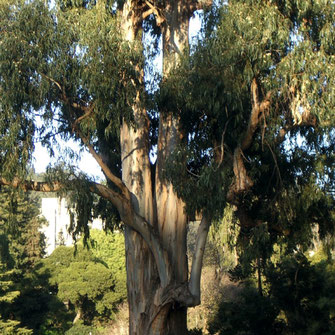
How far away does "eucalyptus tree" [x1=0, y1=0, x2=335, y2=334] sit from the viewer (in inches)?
359

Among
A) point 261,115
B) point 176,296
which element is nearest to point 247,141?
point 261,115

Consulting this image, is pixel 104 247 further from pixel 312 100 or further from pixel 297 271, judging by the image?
pixel 312 100

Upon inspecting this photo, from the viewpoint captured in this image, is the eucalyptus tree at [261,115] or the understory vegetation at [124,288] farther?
the understory vegetation at [124,288]

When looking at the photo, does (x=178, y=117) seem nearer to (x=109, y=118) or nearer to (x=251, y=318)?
(x=109, y=118)

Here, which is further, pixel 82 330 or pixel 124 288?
pixel 124 288

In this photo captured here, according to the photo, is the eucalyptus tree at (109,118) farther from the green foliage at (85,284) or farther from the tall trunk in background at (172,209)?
the green foliage at (85,284)

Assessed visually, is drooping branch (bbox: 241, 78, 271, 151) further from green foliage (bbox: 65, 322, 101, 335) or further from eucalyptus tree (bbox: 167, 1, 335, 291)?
green foliage (bbox: 65, 322, 101, 335)

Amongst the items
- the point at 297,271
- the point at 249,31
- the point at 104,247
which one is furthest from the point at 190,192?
the point at 104,247

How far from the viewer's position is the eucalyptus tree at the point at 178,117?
9.12 metres

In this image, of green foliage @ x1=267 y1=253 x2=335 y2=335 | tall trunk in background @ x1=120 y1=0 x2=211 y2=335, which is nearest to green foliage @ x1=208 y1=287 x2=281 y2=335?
green foliage @ x1=267 y1=253 x2=335 y2=335

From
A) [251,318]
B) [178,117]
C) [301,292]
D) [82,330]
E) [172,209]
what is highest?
[178,117]

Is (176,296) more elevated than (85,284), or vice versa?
(85,284)

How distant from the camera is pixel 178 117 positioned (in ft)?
33.4

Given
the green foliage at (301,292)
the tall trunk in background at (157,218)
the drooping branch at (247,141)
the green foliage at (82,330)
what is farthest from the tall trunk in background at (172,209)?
the green foliage at (82,330)
